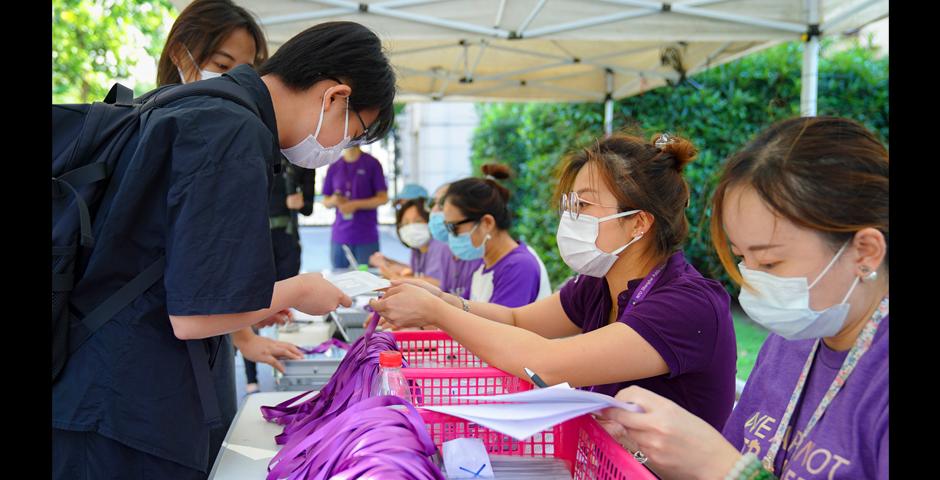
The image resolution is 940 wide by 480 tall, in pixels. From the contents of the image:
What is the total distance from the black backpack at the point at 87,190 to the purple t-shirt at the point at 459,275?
8.45 feet

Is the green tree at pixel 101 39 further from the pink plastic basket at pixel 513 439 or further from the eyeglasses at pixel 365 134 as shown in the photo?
the pink plastic basket at pixel 513 439

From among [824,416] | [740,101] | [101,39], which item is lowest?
[824,416]

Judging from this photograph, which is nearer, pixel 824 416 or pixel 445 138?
pixel 824 416

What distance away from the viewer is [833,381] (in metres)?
1.22

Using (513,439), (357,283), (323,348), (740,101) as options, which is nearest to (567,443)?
(513,439)

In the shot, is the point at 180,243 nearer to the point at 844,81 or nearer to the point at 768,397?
the point at 768,397

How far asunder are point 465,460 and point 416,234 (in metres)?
3.67

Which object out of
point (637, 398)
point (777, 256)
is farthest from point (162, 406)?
point (777, 256)

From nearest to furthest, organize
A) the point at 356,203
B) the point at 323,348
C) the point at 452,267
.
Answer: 1. the point at 323,348
2. the point at 452,267
3. the point at 356,203

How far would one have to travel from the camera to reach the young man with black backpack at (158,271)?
132 centimetres

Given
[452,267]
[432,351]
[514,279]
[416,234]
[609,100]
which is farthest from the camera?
[609,100]

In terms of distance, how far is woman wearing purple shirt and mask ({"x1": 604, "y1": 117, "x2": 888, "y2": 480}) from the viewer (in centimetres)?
113

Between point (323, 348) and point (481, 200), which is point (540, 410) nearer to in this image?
point (323, 348)

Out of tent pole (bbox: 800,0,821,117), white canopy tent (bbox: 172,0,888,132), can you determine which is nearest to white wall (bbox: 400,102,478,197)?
white canopy tent (bbox: 172,0,888,132)
